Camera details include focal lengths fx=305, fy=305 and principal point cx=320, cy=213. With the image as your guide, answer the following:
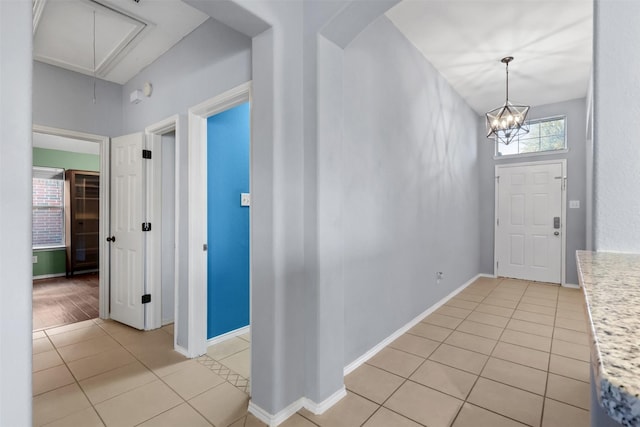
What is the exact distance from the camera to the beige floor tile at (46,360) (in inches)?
97.1

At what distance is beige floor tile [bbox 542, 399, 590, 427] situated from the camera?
5.69ft

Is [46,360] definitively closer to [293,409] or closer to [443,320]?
[293,409]

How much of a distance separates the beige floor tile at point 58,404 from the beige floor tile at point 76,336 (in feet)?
3.06

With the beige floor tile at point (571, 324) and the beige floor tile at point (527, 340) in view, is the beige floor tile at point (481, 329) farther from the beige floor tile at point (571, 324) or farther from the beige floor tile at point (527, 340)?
the beige floor tile at point (571, 324)

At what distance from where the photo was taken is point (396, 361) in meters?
2.46

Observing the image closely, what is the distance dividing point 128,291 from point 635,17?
406 cm

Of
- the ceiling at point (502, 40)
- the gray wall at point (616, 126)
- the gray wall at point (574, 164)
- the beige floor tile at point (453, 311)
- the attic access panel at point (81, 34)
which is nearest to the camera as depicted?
the gray wall at point (616, 126)

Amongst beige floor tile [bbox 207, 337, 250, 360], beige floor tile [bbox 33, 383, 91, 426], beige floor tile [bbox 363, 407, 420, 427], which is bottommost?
beige floor tile [bbox 33, 383, 91, 426]

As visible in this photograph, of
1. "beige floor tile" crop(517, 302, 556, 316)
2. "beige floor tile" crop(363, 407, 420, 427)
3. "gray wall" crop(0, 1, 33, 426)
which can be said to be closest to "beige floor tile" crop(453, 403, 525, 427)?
"beige floor tile" crop(363, 407, 420, 427)

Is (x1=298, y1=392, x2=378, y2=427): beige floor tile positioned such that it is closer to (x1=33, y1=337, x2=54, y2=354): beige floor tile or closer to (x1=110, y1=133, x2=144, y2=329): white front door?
(x1=110, y1=133, x2=144, y2=329): white front door

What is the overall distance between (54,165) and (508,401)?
26.3 feet

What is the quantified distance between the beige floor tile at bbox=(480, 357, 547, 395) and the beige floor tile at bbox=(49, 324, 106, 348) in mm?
3578

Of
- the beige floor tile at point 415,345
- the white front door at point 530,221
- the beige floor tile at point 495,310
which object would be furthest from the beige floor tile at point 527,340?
the white front door at point 530,221

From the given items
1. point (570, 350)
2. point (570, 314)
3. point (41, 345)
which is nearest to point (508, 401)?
point (570, 350)
